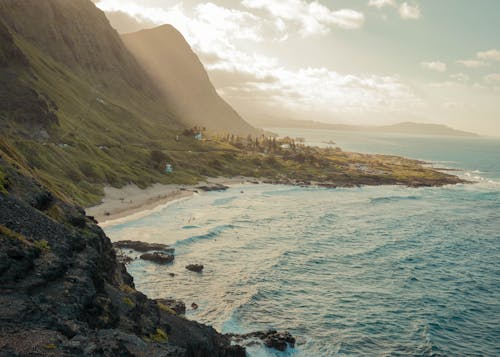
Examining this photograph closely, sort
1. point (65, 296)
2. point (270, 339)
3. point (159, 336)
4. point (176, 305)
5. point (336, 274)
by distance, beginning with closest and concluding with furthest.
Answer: point (65, 296), point (159, 336), point (270, 339), point (176, 305), point (336, 274)

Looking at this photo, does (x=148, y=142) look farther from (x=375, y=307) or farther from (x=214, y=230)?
(x=375, y=307)

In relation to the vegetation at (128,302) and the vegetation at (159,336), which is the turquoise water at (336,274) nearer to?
the vegetation at (159,336)

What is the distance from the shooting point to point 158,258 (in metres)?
55.6

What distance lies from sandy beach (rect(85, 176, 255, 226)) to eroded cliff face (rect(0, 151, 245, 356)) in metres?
42.8

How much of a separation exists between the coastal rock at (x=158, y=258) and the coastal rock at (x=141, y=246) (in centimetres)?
311

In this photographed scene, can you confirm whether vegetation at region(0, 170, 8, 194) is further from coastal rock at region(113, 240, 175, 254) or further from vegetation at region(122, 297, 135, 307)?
coastal rock at region(113, 240, 175, 254)

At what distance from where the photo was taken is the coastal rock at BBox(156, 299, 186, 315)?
133 feet

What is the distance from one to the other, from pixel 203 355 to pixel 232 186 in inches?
4199

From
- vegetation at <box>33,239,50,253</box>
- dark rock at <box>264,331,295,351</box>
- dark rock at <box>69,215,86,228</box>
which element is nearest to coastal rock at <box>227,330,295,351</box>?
dark rock at <box>264,331,295,351</box>

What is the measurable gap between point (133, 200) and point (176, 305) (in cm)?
5682

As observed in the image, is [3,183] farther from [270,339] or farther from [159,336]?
[270,339]

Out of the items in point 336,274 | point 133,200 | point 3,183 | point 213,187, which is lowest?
point 336,274

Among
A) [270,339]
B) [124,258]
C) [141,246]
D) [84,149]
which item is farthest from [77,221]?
[84,149]

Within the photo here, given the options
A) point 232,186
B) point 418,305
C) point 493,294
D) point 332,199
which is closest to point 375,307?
point 418,305
